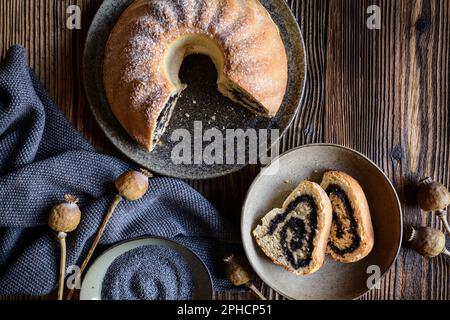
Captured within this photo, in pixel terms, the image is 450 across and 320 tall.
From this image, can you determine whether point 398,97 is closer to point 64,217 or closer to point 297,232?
point 297,232

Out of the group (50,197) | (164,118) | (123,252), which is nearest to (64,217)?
(50,197)

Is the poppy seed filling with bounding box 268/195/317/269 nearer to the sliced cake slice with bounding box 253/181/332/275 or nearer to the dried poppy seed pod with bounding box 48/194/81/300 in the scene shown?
the sliced cake slice with bounding box 253/181/332/275

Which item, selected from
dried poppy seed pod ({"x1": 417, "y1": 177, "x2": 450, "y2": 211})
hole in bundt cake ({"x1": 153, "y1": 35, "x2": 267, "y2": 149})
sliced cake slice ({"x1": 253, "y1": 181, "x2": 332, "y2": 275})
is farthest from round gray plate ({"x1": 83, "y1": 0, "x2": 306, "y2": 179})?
dried poppy seed pod ({"x1": 417, "y1": 177, "x2": 450, "y2": 211})

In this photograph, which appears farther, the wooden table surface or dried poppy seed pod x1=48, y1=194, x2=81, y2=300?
the wooden table surface

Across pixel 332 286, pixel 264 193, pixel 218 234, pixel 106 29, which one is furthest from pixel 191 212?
pixel 106 29

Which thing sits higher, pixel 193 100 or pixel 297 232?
pixel 193 100
